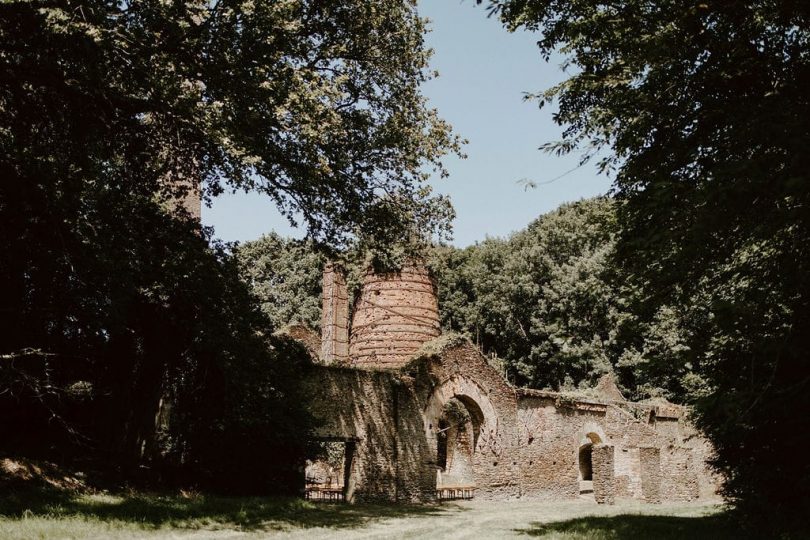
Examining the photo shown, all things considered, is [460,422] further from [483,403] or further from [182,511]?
[182,511]

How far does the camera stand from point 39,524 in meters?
7.57

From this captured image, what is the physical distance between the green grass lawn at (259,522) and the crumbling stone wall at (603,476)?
6.63 metres

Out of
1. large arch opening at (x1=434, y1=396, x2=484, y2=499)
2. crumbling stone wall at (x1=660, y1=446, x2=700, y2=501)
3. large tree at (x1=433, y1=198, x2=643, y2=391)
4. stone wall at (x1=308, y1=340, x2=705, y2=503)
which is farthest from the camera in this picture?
large tree at (x1=433, y1=198, x2=643, y2=391)

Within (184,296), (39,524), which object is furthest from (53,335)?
(39,524)

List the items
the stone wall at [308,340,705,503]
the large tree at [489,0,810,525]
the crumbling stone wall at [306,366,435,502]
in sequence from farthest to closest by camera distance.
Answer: the stone wall at [308,340,705,503] → the crumbling stone wall at [306,366,435,502] → the large tree at [489,0,810,525]

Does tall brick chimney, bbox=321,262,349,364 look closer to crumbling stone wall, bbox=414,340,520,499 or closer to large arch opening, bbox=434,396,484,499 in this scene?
crumbling stone wall, bbox=414,340,520,499

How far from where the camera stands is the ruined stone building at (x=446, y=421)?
55.3ft

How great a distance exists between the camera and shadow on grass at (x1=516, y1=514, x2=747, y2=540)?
8.88 meters

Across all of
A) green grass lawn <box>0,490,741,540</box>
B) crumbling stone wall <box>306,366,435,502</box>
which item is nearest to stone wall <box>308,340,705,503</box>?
crumbling stone wall <box>306,366,435,502</box>

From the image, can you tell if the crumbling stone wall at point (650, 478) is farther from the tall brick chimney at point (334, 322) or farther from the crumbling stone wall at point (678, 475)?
the tall brick chimney at point (334, 322)

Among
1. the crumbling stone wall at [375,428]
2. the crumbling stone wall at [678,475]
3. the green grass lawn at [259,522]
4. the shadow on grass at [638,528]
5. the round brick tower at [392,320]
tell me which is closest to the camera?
the green grass lawn at [259,522]

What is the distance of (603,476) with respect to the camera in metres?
18.9

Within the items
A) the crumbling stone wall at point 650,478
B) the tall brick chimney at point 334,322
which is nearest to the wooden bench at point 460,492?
the crumbling stone wall at point 650,478

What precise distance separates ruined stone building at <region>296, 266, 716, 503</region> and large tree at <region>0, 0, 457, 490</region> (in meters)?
3.58
